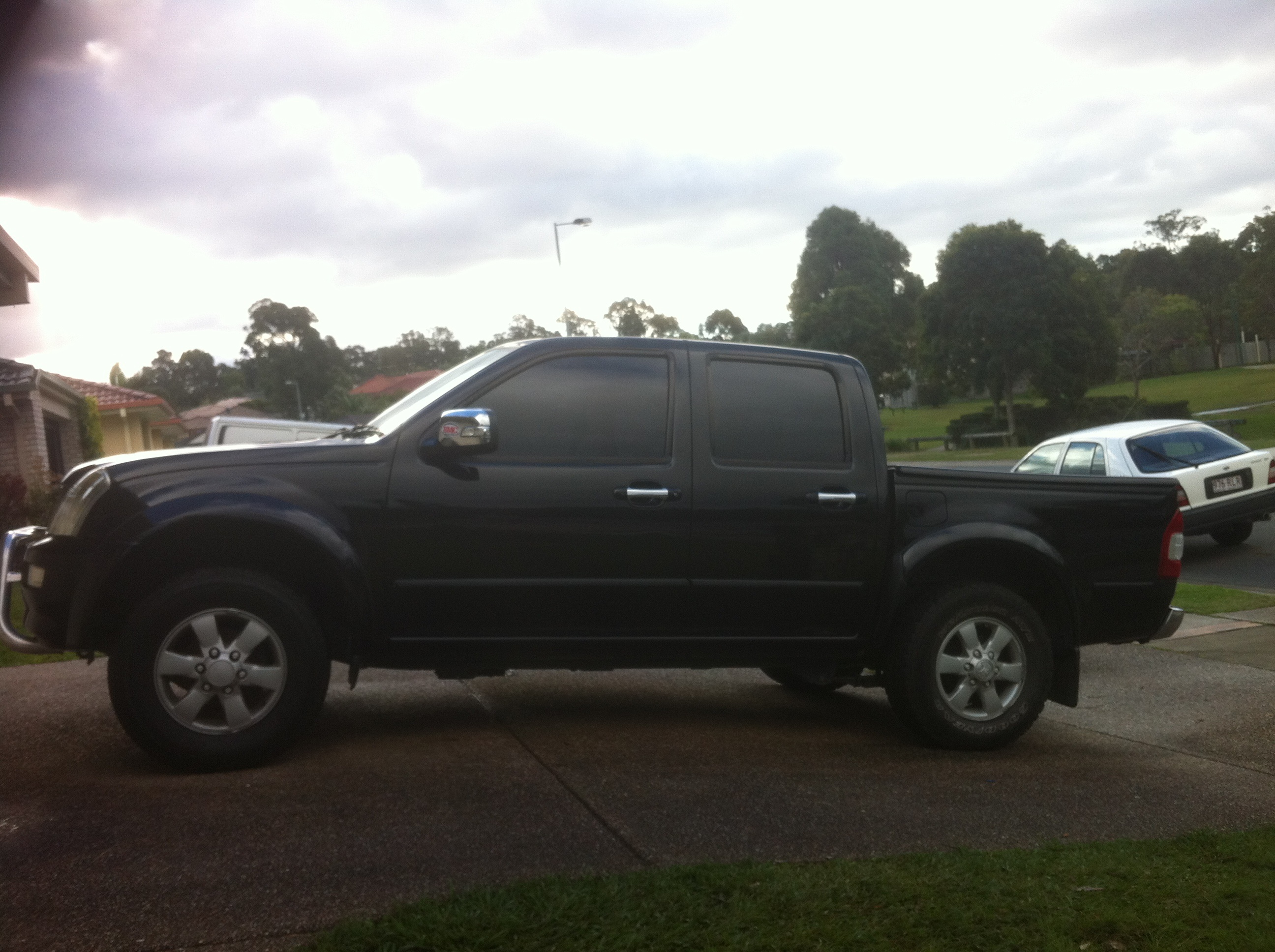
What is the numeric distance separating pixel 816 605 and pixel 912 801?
112 centimetres

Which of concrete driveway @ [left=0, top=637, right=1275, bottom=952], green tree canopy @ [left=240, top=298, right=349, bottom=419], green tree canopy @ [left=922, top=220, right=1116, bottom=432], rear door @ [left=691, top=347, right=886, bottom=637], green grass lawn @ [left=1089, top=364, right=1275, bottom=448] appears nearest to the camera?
concrete driveway @ [left=0, top=637, right=1275, bottom=952]

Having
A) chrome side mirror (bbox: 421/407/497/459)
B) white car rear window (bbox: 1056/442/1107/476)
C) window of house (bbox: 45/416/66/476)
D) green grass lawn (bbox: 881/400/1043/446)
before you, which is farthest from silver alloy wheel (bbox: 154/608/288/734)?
green grass lawn (bbox: 881/400/1043/446)

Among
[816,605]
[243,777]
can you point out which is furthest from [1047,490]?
[243,777]

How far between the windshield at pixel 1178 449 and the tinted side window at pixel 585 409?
406 inches

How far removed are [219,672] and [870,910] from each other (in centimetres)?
277

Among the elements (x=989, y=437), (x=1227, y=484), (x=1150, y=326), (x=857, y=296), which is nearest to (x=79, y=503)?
(x=1227, y=484)

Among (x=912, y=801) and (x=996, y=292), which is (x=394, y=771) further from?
(x=996, y=292)

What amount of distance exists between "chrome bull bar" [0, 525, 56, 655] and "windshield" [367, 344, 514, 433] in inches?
61.3

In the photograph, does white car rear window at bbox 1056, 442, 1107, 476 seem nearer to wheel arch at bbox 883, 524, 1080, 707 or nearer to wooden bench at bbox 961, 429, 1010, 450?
wheel arch at bbox 883, 524, 1080, 707

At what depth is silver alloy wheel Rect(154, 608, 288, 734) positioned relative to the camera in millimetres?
5262

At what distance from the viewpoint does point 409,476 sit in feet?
18.6

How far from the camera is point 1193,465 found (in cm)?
1505

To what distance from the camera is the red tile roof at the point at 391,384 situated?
100062 millimetres

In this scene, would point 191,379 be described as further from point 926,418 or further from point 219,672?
point 219,672
